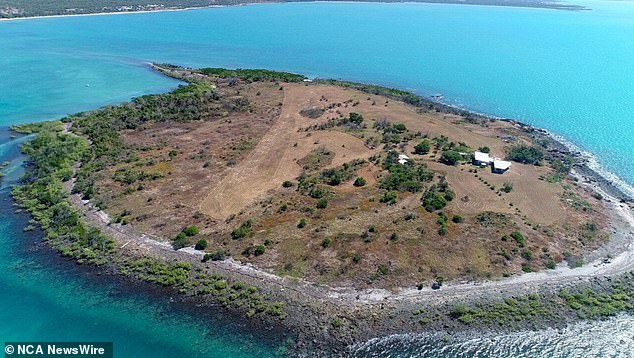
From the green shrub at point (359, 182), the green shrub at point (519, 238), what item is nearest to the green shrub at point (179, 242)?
the green shrub at point (359, 182)

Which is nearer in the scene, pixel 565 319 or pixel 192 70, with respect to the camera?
pixel 565 319

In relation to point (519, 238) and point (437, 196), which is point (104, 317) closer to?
point (437, 196)

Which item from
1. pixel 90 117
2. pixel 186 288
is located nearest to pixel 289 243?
pixel 186 288

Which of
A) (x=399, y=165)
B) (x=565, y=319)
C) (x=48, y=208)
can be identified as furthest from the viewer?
(x=399, y=165)

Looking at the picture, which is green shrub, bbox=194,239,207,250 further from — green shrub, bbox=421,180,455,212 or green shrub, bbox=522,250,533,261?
green shrub, bbox=522,250,533,261

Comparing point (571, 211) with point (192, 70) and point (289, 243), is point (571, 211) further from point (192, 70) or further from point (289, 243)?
point (192, 70)

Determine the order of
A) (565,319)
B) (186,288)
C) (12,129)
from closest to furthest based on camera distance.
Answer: (565,319), (186,288), (12,129)

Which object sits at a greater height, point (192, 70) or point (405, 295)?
point (192, 70)
